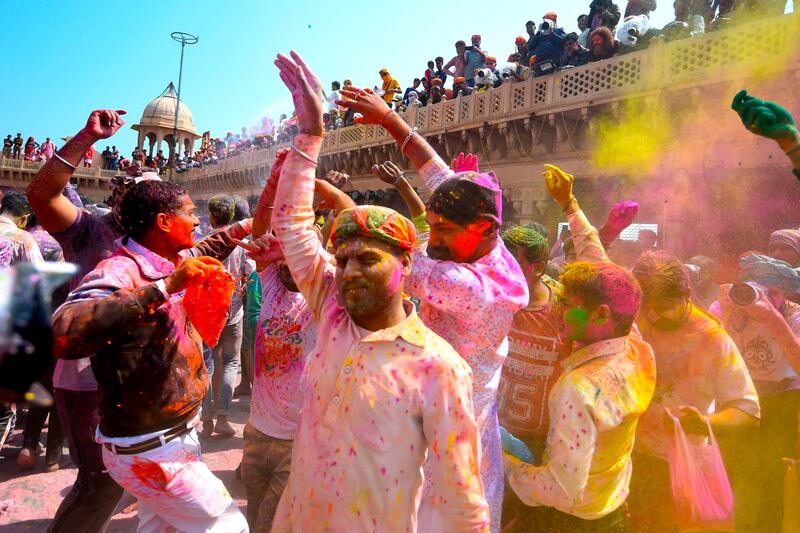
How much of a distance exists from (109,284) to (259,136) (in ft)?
81.6

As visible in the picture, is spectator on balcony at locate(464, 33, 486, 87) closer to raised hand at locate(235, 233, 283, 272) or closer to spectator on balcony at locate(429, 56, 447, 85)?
spectator on balcony at locate(429, 56, 447, 85)

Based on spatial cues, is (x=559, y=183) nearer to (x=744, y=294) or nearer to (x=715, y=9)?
(x=744, y=294)

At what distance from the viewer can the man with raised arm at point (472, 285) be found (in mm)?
1719

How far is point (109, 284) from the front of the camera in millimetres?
1731

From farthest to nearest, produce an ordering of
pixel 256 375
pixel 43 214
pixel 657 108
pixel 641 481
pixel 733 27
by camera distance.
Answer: pixel 657 108, pixel 733 27, pixel 256 375, pixel 641 481, pixel 43 214

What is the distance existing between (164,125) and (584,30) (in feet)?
141

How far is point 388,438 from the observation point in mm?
1342

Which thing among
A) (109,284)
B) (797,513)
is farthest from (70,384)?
(797,513)

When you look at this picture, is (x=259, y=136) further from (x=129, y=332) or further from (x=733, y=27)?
(x=129, y=332)

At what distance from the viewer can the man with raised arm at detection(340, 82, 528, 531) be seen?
5.64 ft

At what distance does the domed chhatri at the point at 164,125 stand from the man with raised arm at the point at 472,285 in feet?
156

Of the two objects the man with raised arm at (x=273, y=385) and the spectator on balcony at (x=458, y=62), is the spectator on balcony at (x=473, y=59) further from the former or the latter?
the man with raised arm at (x=273, y=385)

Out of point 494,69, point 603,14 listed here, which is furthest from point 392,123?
point 494,69

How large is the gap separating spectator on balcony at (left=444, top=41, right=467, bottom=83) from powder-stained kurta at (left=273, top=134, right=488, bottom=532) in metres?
14.4
